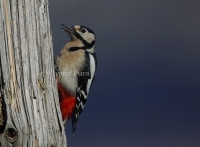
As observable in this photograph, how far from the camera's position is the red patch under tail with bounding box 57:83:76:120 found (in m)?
3.76

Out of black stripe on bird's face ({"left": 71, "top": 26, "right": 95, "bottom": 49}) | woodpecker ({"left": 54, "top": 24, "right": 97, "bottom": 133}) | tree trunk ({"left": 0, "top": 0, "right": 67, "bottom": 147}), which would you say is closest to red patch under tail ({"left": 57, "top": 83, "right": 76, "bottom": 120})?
woodpecker ({"left": 54, "top": 24, "right": 97, "bottom": 133})

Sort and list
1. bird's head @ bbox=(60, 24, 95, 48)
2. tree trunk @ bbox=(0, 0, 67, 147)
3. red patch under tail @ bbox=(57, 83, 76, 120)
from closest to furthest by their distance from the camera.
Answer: tree trunk @ bbox=(0, 0, 67, 147)
red patch under tail @ bbox=(57, 83, 76, 120)
bird's head @ bbox=(60, 24, 95, 48)

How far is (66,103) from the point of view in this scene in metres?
3.83

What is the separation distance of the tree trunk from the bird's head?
5.58 feet

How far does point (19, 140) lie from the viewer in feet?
7.63

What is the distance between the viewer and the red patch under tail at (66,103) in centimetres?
376

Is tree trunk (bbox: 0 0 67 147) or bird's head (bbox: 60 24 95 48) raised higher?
bird's head (bbox: 60 24 95 48)

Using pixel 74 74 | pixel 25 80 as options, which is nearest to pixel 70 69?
pixel 74 74

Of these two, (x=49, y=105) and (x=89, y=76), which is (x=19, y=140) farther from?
(x=89, y=76)

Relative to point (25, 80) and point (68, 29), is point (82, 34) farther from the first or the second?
point (25, 80)

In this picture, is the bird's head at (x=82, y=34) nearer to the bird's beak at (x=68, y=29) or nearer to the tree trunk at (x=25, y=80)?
the bird's beak at (x=68, y=29)

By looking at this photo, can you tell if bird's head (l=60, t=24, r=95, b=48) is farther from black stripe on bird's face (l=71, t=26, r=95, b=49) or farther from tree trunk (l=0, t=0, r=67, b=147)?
tree trunk (l=0, t=0, r=67, b=147)

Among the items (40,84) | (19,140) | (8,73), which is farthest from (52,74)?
(19,140)

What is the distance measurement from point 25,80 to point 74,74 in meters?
1.58
